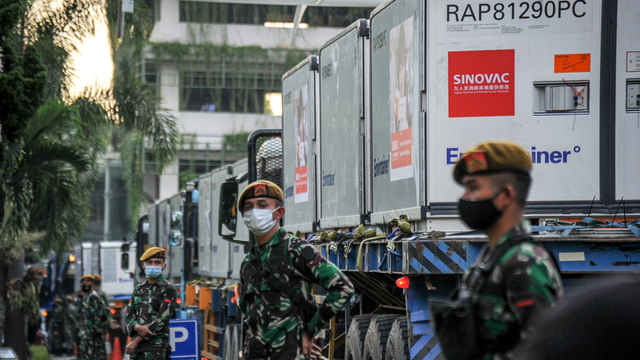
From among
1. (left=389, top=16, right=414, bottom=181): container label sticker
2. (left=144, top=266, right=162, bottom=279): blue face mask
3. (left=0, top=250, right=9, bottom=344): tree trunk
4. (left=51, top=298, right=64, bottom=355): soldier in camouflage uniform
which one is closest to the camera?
(left=389, top=16, right=414, bottom=181): container label sticker

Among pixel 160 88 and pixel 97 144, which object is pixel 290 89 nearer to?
pixel 97 144

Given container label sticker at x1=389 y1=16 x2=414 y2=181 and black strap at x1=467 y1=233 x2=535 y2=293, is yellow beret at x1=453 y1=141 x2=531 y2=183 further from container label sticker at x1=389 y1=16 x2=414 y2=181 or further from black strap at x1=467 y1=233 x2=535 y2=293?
container label sticker at x1=389 y1=16 x2=414 y2=181

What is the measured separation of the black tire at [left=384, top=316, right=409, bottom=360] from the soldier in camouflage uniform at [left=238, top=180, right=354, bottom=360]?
5.38 ft

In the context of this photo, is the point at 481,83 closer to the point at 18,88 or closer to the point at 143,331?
the point at 143,331

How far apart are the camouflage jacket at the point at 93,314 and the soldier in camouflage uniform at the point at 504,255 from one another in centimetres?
1257

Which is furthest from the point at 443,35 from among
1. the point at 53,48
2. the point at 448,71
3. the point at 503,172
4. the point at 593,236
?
the point at 53,48

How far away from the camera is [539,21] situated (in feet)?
21.8

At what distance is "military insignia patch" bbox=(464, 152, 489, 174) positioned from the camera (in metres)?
2.91

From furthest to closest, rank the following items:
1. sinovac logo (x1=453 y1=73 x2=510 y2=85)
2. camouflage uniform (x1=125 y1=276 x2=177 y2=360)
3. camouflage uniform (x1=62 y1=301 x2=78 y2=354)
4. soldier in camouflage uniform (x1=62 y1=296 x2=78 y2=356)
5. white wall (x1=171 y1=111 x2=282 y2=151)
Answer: white wall (x1=171 y1=111 x2=282 y2=151) → soldier in camouflage uniform (x1=62 y1=296 x2=78 y2=356) → camouflage uniform (x1=62 y1=301 x2=78 y2=354) → camouflage uniform (x1=125 y1=276 x2=177 y2=360) → sinovac logo (x1=453 y1=73 x2=510 y2=85)

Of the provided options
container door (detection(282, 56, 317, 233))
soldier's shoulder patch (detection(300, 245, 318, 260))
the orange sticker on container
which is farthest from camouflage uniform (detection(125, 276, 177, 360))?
the orange sticker on container

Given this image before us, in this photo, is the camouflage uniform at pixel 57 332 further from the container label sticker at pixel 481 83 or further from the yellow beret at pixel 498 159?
the yellow beret at pixel 498 159

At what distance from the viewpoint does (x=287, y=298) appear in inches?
203

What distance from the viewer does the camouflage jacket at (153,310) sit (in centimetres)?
927

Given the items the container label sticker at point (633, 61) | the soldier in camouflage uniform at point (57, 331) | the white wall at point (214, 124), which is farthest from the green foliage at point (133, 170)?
the container label sticker at point (633, 61)
